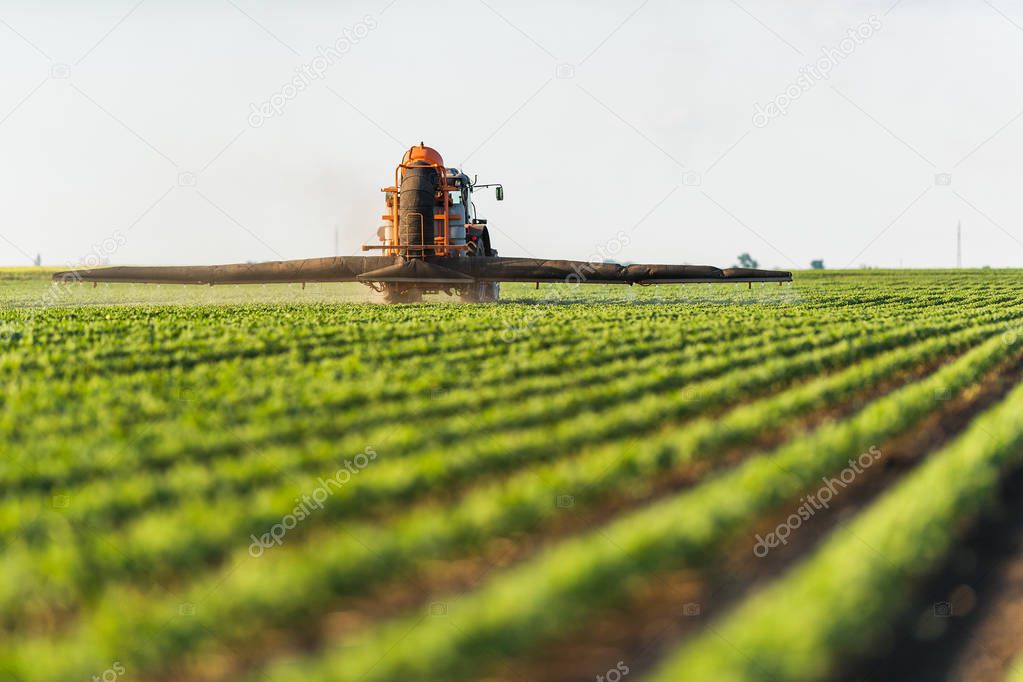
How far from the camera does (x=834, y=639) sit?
346cm

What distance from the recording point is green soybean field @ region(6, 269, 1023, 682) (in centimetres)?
347

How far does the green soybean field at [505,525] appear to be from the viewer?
137 inches

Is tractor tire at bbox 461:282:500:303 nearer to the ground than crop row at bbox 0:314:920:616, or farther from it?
farther from it

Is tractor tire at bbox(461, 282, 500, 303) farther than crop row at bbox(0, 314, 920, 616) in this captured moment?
Yes

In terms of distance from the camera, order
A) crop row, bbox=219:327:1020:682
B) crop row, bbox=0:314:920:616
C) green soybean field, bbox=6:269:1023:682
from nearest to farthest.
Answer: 1. crop row, bbox=219:327:1020:682
2. green soybean field, bbox=6:269:1023:682
3. crop row, bbox=0:314:920:616

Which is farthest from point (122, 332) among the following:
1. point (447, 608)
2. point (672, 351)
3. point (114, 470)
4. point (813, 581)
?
point (813, 581)

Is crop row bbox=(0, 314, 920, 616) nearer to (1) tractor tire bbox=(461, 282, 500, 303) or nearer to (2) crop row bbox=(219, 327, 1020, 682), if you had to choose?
(2) crop row bbox=(219, 327, 1020, 682)

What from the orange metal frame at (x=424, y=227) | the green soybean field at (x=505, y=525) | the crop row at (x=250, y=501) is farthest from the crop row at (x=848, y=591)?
the orange metal frame at (x=424, y=227)

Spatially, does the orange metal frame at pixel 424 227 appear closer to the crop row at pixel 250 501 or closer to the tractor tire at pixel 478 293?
the tractor tire at pixel 478 293

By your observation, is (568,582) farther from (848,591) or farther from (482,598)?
(848,591)

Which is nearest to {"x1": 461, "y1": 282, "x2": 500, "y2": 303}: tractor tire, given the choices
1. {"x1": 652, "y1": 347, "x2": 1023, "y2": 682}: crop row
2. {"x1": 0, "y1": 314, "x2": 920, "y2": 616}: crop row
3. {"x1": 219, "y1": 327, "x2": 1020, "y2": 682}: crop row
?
{"x1": 0, "y1": 314, "x2": 920, "y2": 616}: crop row

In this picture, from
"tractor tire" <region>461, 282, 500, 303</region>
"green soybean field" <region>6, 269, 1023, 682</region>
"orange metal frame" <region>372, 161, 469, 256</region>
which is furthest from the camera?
"tractor tire" <region>461, 282, 500, 303</region>

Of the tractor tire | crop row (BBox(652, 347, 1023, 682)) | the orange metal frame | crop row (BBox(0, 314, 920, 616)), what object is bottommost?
crop row (BBox(652, 347, 1023, 682))

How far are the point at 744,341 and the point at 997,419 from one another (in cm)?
421
